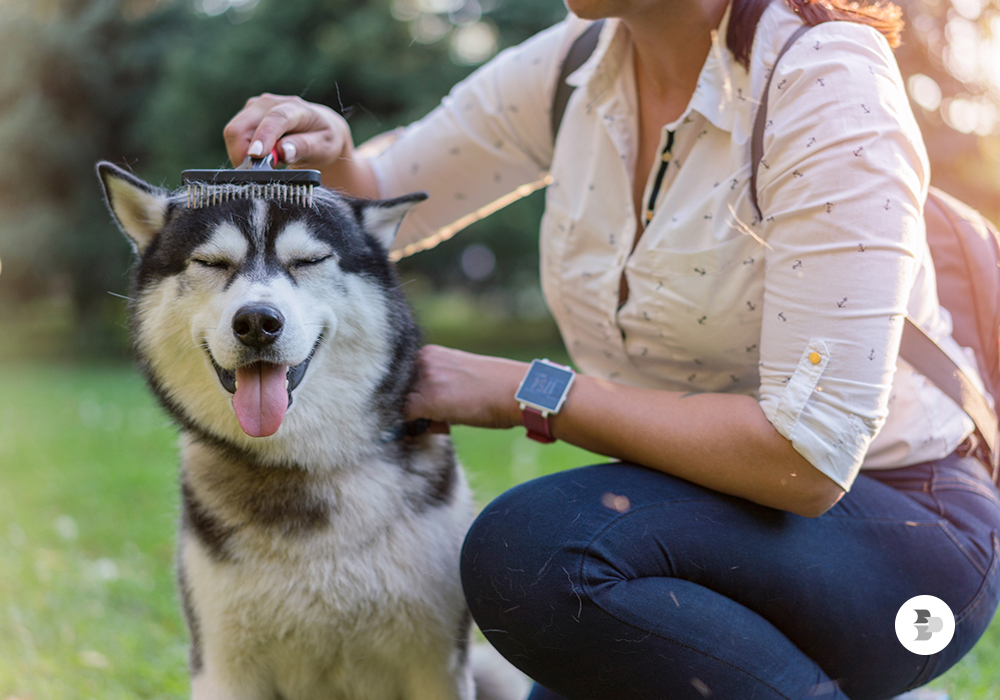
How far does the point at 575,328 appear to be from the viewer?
2105 mm

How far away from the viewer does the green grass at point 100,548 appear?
7.79ft

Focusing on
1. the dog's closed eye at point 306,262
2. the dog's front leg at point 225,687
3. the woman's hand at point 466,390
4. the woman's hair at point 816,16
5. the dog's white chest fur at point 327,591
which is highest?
the woman's hair at point 816,16

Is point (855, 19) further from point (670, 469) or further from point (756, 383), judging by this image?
point (670, 469)

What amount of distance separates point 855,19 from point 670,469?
0.97 metres

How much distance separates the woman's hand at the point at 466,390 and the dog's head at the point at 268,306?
0.05 metres

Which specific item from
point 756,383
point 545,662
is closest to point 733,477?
point 756,383

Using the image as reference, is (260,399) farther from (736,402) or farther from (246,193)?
(736,402)

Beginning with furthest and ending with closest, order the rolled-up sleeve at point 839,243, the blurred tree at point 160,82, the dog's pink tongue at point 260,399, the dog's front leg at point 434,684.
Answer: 1. the blurred tree at point 160,82
2. the dog's front leg at point 434,684
3. the dog's pink tongue at point 260,399
4. the rolled-up sleeve at point 839,243

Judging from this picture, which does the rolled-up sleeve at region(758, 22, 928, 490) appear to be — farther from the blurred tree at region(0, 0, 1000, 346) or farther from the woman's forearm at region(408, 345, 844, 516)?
the blurred tree at region(0, 0, 1000, 346)

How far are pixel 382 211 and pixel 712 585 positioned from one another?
1.06 m

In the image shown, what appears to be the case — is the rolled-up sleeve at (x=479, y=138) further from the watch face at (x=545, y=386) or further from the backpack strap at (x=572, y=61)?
the watch face at (x=545, y=386)

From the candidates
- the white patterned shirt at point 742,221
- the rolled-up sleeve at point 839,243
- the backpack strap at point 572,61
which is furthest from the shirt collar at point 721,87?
the backpack strap at point 572,61

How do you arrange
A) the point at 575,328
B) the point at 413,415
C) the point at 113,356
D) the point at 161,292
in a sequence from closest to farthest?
the point at 161,292 < the point at 413,415 < the point at 575,328 < the point at 113,356

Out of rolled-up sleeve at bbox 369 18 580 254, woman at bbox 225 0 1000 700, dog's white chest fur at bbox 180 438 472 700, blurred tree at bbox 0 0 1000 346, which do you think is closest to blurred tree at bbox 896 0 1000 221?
woman at bbox 225 0 1000 700
